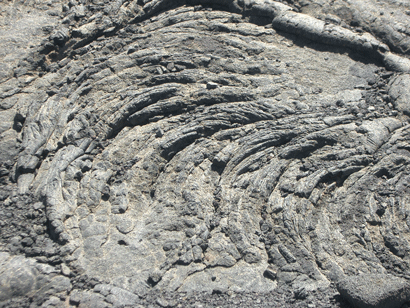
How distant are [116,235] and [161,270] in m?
0.89

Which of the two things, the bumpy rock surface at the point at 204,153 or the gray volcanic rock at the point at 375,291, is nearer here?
the gray volcanic rock at the point at 375,291

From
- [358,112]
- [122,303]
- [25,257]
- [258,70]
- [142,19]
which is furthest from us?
[142,19]

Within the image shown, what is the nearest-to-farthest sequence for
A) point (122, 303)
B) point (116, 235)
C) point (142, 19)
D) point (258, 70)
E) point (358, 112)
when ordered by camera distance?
point (122, 303) < point (116, 235) < point (358, 112) < point (258, 70) < point (142, 19)

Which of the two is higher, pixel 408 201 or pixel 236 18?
pixel 236 18

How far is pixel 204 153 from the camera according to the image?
253 inches

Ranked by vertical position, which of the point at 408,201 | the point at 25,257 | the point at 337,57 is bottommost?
the point at 25,257

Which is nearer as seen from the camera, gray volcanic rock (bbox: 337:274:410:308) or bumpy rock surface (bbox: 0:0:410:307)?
gray volcanic rock (bbox: 337:274:410:308)

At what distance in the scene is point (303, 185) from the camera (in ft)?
19.6

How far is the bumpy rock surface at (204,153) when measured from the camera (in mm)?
4891

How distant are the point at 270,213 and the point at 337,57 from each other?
3.99m

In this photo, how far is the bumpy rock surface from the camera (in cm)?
489

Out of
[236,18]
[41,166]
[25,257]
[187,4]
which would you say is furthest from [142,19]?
[25,257]

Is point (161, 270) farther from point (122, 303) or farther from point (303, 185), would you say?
point (303, 185)

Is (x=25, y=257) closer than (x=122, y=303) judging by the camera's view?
No
